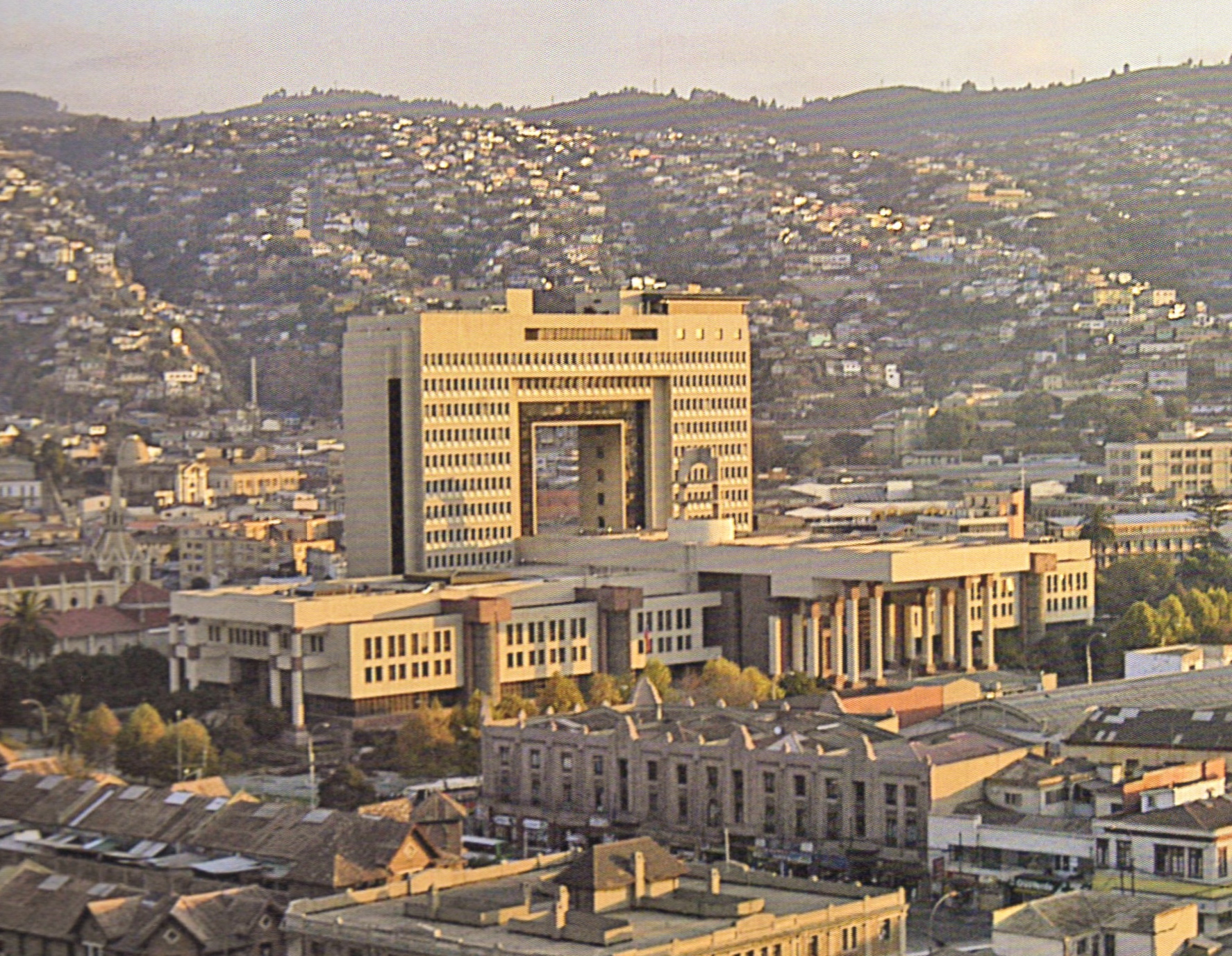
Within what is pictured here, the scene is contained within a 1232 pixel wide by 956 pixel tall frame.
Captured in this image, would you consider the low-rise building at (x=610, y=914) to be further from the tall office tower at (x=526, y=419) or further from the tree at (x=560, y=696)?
the tall office tower at (x=526, y=419)

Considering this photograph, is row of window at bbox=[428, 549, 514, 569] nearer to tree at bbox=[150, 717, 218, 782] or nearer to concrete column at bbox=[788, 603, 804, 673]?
concrete column at bbox=[788, 603, 804, 673]

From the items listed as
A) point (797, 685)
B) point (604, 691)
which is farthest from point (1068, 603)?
point (604, 691)

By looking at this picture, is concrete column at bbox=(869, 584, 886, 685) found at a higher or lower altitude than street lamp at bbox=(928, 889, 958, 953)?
higher

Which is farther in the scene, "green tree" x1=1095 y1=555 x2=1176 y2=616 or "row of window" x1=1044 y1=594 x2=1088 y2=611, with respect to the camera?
"green tree" x1=1095 y1=555 x2=1176 y2=616

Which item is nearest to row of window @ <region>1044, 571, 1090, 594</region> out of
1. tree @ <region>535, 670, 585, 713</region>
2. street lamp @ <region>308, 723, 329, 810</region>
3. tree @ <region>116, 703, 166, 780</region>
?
tree @ <region>535, 670, 585, 713</region>

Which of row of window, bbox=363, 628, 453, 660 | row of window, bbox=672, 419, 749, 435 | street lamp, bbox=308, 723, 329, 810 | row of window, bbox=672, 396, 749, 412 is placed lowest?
street lamp, bbox=308, 723, 329, 810

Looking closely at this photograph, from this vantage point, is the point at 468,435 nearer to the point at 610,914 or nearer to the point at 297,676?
the point at 297,676
